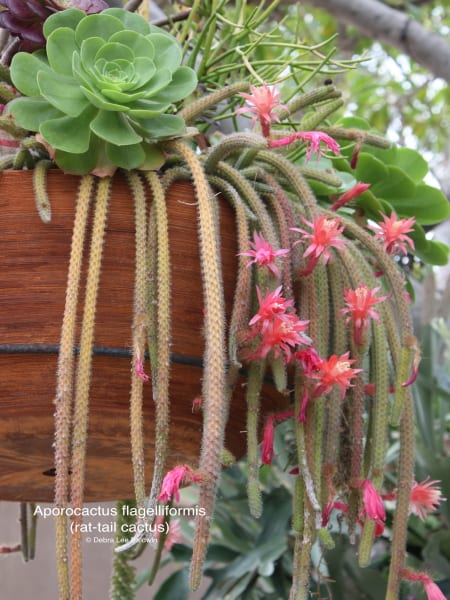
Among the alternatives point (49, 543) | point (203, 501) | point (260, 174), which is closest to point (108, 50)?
point (260, 174)

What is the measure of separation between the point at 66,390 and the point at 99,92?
26 cm

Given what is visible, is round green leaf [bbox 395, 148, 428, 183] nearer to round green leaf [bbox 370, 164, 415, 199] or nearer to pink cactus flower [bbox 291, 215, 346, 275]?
round green leaf [bbox 370, 164, 415, 199]

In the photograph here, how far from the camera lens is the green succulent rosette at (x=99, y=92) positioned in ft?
2.07

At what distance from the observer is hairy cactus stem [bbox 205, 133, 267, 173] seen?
0.65 metres

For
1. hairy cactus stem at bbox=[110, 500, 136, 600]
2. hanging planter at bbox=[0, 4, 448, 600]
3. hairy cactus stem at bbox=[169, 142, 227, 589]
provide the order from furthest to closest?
1. hairy cactus stem at bbox=[110, 500, 136, 600]
2. hanging planter at bbox=[0, 4, 448, 600]
3. hairy cactus stem at bbox=[169, 142, 227, 589]

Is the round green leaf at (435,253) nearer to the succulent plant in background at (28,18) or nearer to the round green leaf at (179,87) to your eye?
the round green leaf at (179,87)

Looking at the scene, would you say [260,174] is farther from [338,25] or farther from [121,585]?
[338,25]

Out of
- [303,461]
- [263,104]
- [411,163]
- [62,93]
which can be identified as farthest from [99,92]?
[411,163]

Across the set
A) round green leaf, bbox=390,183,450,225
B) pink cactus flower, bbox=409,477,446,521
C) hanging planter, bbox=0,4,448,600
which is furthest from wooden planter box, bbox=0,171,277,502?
round green leaf, bbox=390,183,450,225

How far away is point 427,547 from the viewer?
3.74 feet

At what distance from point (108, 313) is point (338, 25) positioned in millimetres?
2057

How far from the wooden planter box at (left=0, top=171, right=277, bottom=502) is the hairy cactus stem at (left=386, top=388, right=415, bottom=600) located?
0.59 ft

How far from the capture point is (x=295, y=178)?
69 centimetres

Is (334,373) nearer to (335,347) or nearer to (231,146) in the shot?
(335,347)
